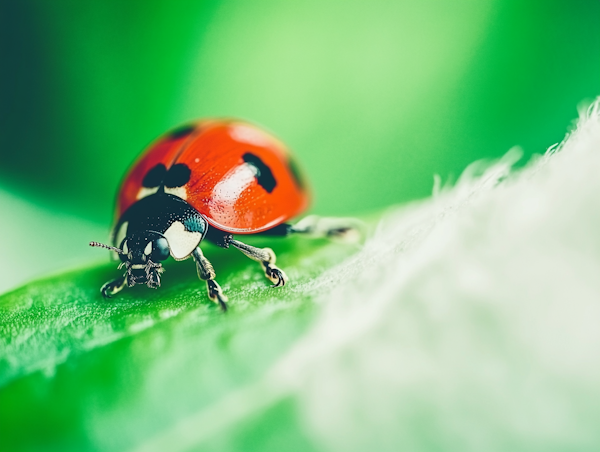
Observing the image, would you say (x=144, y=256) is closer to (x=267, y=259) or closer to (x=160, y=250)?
(x=160, y=250)

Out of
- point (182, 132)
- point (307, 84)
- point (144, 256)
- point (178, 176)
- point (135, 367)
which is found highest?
point (307, 84)

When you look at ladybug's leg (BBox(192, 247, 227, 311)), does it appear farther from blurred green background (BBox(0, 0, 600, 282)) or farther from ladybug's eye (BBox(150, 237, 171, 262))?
blurred green background (BBox(0, 0, 600, 282))

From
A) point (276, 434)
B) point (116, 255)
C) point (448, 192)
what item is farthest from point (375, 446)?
point (116, 255)

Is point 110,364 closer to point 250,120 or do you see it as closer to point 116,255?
point 116,255

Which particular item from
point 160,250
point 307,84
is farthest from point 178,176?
point 307,84

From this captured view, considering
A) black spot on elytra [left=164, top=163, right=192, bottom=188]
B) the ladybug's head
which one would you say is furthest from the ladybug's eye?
black spot on elytra [left=164, top=163, right=192, bottom=188]

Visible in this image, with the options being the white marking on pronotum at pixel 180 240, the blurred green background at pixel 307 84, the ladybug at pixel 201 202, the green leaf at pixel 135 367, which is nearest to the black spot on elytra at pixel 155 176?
the ladybug at pixel 201 202

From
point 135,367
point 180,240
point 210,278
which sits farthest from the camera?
point 180,240
